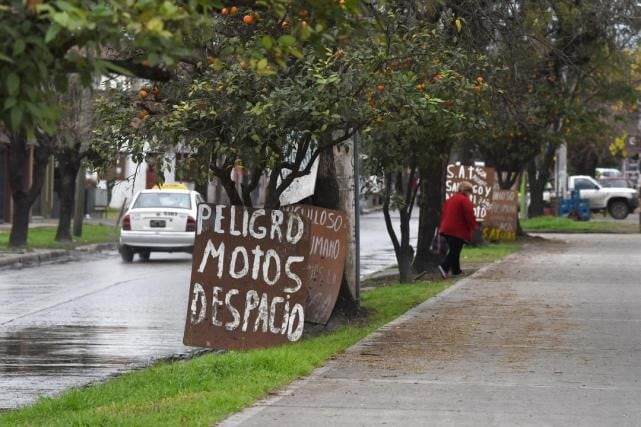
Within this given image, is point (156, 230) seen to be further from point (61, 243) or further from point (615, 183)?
point (615, 183)

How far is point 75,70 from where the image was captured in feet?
20.8

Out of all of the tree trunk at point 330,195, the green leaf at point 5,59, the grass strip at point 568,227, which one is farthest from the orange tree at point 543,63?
the green leaf at point 5,59

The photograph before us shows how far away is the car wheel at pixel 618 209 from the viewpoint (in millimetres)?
54537

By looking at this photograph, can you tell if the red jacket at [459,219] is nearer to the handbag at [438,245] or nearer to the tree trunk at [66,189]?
the handbag at [438,245]

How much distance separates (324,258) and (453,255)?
7.76m

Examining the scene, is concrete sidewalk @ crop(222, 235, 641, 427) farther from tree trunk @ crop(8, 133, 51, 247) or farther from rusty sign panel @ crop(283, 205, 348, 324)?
tree trunk @ crop(8, 133, 51, 247)

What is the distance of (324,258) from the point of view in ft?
48.3

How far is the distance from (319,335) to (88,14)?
28.4 feet

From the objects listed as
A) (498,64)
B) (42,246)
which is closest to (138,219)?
(42,246)

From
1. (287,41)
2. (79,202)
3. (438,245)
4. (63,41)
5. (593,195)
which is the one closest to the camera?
(63,41)

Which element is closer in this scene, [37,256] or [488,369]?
[488,369]

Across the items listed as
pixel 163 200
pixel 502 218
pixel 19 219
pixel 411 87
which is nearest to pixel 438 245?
pixel 163 200

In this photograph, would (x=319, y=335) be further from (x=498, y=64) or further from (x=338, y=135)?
(x=498, y=64)

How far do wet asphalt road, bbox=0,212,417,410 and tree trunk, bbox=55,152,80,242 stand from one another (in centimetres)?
569
